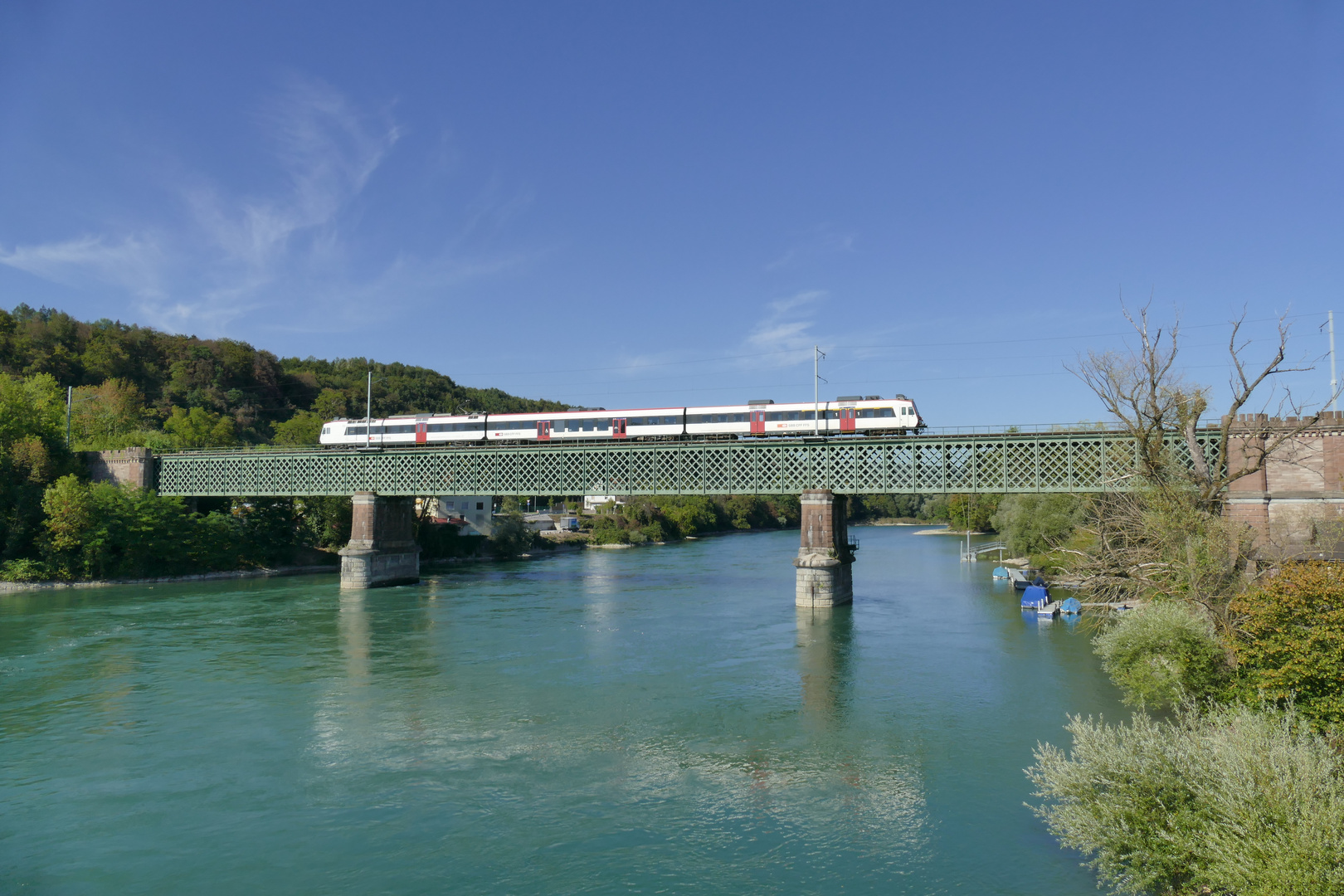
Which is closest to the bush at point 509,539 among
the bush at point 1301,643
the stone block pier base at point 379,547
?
the stone block pier base at point 379,547

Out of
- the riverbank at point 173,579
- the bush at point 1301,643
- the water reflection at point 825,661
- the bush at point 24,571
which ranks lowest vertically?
the water reflection at point 825,661

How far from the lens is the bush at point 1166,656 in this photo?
64.9ft

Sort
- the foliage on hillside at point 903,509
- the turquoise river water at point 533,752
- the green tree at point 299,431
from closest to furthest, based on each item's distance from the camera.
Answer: the turquoise river water at point 533,752
the green tree at point 299,431
the foliage on hillside at point 903,509

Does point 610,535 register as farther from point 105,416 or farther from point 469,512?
point 105,416

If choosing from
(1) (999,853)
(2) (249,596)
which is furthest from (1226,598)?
(2) (249,596)

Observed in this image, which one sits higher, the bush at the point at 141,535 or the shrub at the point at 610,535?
the bush at the point at 141,535

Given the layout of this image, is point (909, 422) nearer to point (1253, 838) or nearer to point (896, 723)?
point (896, 723)

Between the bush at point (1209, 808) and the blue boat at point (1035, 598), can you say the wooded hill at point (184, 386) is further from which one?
the bush at point (1209, 808)

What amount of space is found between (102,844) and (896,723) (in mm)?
18901

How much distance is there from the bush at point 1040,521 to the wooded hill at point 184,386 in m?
77.8

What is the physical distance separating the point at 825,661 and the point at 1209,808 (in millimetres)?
20791

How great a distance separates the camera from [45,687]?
89.8 feet

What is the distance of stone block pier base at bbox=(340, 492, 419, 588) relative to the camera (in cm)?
5659

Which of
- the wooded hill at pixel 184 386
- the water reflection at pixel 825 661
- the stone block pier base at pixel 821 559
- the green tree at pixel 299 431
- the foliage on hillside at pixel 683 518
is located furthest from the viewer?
the green tree at pixel 299 431
